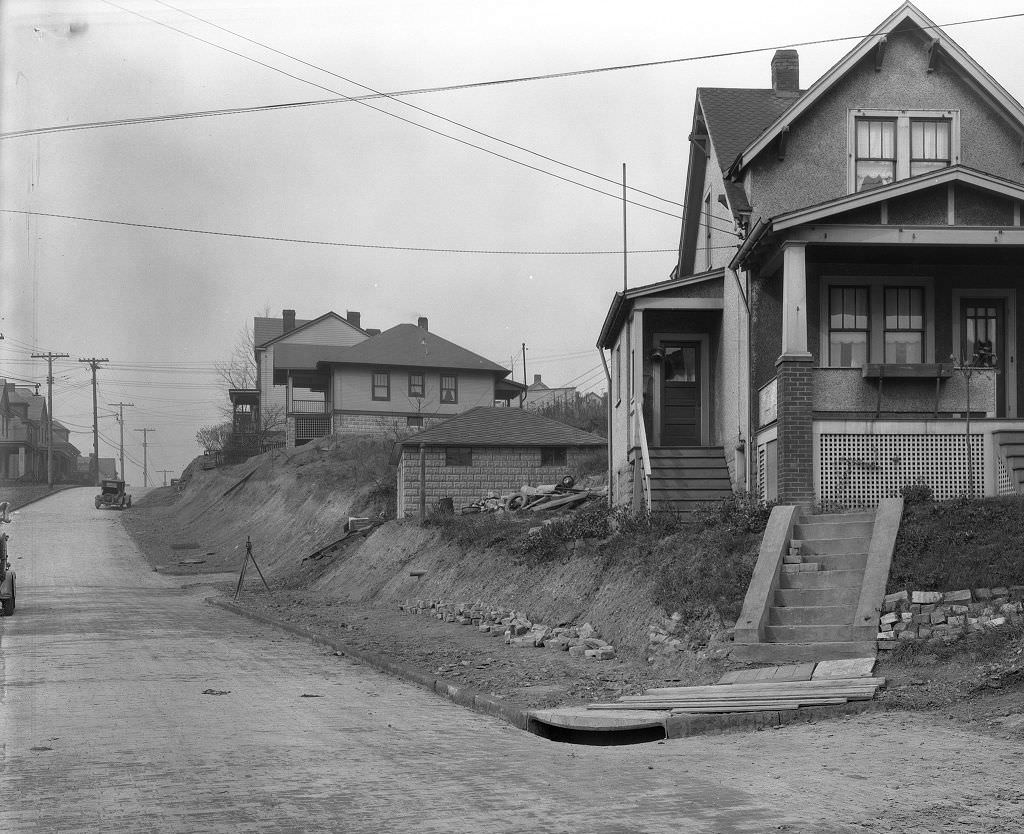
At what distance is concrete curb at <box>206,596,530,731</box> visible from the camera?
450 inches

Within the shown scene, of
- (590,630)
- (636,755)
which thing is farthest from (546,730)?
(590,630)

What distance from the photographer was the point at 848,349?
1872 centimetres

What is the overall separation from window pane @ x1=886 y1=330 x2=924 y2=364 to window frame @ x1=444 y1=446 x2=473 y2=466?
19.8 meters

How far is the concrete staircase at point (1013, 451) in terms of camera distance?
643 inches

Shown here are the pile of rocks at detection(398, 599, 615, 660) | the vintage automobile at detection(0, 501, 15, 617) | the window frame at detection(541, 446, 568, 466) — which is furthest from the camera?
the window frame at detection(541, 446, 568, 466)

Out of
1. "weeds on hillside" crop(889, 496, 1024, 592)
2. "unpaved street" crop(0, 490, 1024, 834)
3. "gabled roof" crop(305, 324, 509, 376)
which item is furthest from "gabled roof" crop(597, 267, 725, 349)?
"gabled roof" crop(305, 324, 509, 376)

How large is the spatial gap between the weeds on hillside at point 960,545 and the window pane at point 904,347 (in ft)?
14.2

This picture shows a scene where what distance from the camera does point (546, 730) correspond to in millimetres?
10750

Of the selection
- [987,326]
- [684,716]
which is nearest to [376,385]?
[987,326]

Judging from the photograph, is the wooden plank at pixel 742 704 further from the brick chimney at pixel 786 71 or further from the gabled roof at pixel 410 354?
the gabled roof at pixel 410 354

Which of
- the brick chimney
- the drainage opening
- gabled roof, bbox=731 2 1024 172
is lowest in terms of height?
the drainage opening

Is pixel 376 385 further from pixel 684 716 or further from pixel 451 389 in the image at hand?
pixel 684 716

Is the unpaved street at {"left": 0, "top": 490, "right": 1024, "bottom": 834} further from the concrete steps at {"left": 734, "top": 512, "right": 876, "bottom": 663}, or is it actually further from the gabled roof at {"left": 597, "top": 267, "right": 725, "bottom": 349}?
the gabled roof at {"left": 597, "top": 267, "right": 725, "bottom": 349}

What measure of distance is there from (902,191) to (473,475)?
70.8ft
